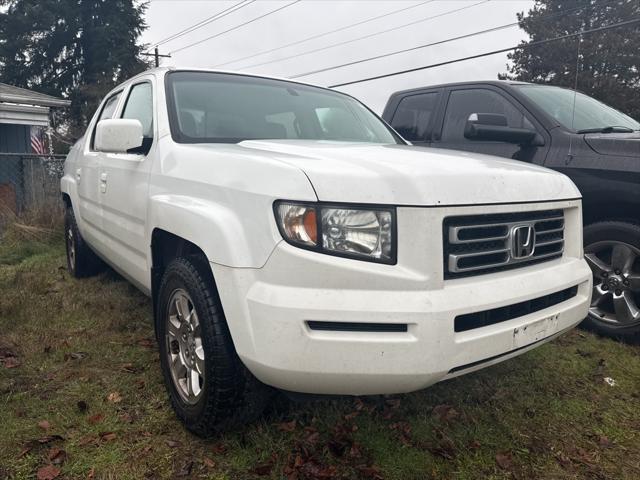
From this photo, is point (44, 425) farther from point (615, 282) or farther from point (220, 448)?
point (615, 282)

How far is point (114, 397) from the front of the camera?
2785 mm

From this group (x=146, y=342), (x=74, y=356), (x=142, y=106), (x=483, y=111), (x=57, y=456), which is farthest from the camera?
(x=483, y=111)

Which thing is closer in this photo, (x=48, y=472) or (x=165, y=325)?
(x=48, y=472)

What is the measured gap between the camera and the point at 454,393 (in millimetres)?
2879

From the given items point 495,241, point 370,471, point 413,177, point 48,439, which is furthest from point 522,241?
point 48,439

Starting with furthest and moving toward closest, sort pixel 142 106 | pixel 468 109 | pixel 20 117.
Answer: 1. pixel 20 117
2. pixel 468 109
3. pixel 142 106

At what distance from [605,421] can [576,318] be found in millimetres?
629

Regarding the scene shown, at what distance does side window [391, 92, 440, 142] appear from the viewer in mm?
5039

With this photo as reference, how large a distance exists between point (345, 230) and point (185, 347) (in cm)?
111

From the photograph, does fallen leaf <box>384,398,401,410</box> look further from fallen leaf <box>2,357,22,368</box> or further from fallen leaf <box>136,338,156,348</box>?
fallen leaf <box>2,357,22,368</box>

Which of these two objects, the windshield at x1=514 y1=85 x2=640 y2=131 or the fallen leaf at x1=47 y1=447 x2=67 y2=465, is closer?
the fallen leaf at x1=47 y1=447 x2=67 y2=465

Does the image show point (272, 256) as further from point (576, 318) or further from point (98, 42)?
point (98, 42)

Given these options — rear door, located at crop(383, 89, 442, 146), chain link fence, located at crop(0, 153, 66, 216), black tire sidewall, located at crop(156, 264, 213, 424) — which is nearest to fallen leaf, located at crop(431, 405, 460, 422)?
black tire sidewall, located at crop(156, 264, 213, 424)

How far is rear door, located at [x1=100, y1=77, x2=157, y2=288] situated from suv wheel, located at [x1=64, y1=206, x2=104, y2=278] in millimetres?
1246
